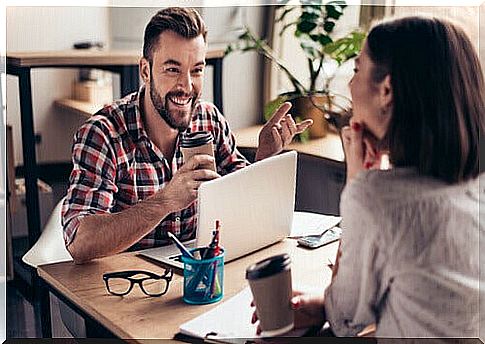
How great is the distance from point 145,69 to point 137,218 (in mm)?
289

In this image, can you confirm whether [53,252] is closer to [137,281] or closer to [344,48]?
[137,281]

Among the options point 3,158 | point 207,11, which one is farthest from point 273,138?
point 3,158

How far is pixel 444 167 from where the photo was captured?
123 centimetres

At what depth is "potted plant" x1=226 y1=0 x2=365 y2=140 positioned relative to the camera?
1598 mm

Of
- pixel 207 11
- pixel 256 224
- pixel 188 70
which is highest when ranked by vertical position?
pixel 207 11

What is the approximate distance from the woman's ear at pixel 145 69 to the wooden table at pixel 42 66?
0.01 meters

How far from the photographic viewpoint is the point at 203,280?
139 cm

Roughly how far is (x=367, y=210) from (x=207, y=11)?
55 cm

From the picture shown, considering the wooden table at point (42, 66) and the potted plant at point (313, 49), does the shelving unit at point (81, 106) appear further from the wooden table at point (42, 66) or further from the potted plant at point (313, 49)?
the potted plant at point (313, 49)

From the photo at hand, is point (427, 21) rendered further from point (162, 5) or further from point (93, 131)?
point (93, 131)

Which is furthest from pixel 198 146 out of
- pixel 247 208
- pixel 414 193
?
pixel 414 193

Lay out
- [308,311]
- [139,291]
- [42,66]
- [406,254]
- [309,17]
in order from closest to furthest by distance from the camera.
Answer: [406,254], [308,311], [139,291], [42,66], [309,17]

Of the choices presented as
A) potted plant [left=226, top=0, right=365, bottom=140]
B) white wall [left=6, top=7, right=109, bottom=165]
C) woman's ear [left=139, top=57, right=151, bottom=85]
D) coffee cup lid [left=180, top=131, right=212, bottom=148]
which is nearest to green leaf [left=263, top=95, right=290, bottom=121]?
potted plant [left=226, top=0, right=365, bottom=140]

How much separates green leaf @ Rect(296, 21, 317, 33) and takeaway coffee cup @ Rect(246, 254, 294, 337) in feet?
1.89
